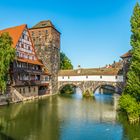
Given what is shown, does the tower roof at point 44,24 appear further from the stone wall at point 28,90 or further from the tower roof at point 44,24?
the stone wall at point 28,90

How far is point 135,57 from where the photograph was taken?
25.5 m

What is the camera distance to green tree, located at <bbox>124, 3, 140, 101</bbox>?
25.3 m

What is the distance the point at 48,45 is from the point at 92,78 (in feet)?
47.4

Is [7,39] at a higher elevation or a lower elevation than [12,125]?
higher

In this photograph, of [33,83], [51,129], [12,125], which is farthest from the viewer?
[33,83]

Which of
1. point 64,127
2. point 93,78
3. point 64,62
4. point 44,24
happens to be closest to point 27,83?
point 93,78

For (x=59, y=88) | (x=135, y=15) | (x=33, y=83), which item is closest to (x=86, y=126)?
(x=135, y=15)

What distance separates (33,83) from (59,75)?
44.3ft

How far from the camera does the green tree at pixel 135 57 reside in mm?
25297

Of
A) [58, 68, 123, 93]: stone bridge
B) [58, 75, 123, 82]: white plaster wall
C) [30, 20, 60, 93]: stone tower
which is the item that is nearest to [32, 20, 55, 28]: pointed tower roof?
[30, 20, 60, 93]: stone tower

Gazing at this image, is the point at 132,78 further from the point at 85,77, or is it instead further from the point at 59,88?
the point at 59,88

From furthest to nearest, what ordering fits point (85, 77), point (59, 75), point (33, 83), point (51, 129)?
1. point (59, 75)
2. point (85, 77)
3. point (33, 83)
4. point (51, 129)

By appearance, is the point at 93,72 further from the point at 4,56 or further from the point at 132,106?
the point at 132,106

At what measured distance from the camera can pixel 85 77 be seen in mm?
57375
